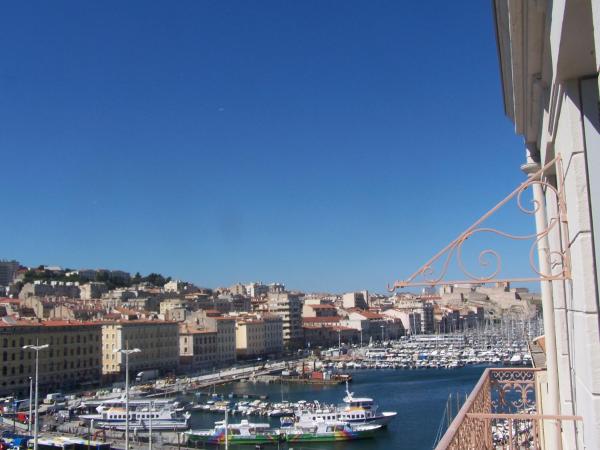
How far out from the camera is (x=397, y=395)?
39812 mm

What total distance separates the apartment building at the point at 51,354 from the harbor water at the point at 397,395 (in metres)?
8.87

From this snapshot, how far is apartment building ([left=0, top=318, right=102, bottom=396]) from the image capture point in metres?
37.8

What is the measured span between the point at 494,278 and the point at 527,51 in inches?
32.4

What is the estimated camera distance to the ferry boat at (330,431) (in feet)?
93.0

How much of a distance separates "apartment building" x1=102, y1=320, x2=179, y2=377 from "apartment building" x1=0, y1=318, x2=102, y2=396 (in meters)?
1.11

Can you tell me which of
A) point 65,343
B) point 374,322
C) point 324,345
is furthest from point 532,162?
point 374,322

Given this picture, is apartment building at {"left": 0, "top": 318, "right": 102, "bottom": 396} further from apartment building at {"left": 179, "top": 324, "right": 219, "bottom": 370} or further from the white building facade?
the white building facade

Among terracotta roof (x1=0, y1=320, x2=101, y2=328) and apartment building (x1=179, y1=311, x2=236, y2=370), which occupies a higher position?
terracotta roof (x1=0, y1=320, x2=101, y2=328)

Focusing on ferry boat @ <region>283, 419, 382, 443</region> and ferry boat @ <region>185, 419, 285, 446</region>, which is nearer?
ferry boat @ <region>185, 419, 285, 446</region>

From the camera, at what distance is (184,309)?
205 ft

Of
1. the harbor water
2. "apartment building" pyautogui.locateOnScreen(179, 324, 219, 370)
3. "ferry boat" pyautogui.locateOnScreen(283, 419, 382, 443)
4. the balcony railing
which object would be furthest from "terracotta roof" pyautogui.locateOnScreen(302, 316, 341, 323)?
the balcony railing

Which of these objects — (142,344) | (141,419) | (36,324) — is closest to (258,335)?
(142,344)

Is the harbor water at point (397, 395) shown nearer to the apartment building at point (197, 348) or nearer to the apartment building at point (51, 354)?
the apartment building at point (197, 348)

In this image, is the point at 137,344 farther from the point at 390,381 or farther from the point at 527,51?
the point at 527,51
